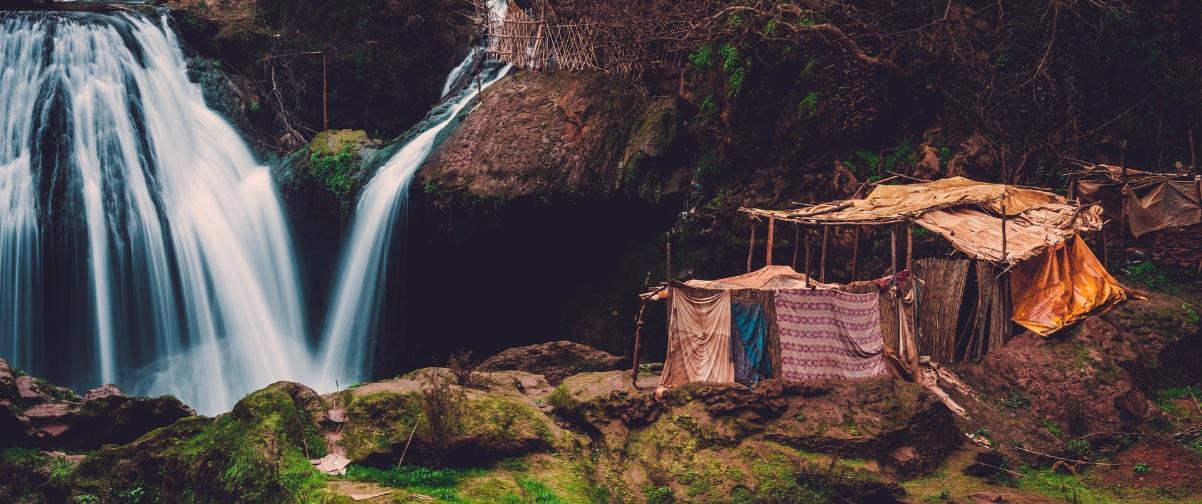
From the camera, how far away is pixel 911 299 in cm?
1297

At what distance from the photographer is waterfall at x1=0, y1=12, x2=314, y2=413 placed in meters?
16.0

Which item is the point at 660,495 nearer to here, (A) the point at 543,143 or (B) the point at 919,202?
(B) the point at 919,202

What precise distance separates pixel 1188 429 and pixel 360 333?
15588 millimetres

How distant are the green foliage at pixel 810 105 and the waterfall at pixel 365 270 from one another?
884 cm

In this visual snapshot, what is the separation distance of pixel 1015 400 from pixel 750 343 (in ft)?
13.3

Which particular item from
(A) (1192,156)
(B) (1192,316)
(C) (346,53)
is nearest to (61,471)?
(B) (1192,316)

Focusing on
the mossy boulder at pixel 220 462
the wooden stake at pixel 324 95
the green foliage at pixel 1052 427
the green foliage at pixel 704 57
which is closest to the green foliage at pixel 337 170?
the wooden stake at pixel 324 95

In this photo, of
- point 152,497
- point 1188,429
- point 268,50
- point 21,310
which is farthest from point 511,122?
point 1188,429

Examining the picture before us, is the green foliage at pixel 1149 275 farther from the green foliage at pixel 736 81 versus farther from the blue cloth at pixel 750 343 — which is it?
the green foliage at pixel 736 81

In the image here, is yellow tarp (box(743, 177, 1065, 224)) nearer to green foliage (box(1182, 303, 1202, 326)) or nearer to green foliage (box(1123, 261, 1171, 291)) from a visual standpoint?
green foliage (box(1123, 261, 1171, 291))

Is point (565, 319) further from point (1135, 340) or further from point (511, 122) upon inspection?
point (1135, 340)

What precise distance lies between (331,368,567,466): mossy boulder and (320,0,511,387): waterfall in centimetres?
695

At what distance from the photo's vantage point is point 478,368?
17812 millimetres

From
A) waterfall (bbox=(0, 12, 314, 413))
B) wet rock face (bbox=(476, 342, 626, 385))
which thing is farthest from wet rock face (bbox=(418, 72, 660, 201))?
waterfall (bbox=(0, 12, 314, 413))
